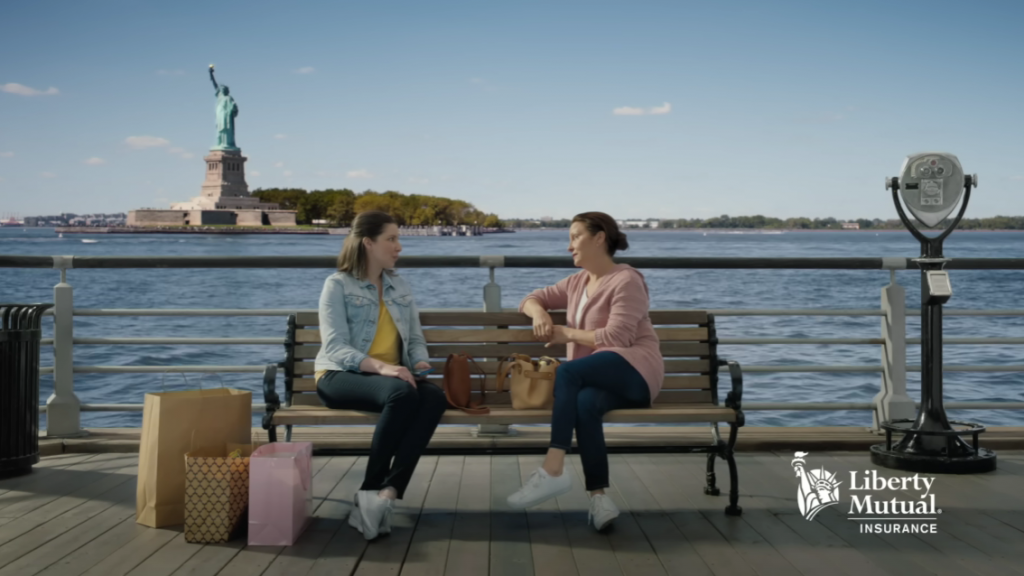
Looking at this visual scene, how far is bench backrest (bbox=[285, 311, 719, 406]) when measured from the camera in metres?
4.01

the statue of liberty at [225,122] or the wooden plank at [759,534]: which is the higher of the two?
the statue of liberty at [225,122]

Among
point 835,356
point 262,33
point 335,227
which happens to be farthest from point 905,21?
point 335,227

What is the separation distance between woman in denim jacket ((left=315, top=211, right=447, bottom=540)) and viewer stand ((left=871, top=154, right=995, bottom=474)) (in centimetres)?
233

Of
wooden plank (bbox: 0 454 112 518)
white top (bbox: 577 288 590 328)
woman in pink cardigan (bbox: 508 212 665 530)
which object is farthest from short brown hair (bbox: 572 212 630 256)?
wooden plank (bbox: 0 454 112 518)

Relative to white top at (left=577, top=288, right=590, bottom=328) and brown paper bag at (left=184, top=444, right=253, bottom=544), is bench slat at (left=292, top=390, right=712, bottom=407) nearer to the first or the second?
white top at (left=577, top=288, right=590, bottom=328)

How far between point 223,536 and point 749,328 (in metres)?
18.3

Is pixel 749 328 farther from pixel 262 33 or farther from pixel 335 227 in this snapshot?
pixel 335 227

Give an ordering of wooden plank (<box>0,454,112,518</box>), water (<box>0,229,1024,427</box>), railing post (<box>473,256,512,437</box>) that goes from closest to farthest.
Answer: wooden plank (<box>0,454,112,518</box>) < railing post (<box>473,256,512,437</box>) < water (<box>0,229,1024,427</box>)

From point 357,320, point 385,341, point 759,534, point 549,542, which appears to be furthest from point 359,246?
point 759,534

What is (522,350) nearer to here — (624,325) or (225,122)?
(624,325)

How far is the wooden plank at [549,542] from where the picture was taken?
3078mm

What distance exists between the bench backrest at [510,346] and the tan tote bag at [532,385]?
8.9 inches

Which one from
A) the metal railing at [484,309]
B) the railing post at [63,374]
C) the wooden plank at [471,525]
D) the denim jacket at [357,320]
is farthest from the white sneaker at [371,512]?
the railing post at [63,374]

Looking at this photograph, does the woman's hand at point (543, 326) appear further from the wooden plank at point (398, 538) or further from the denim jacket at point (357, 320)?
the wooden plank at point (398, 538)
